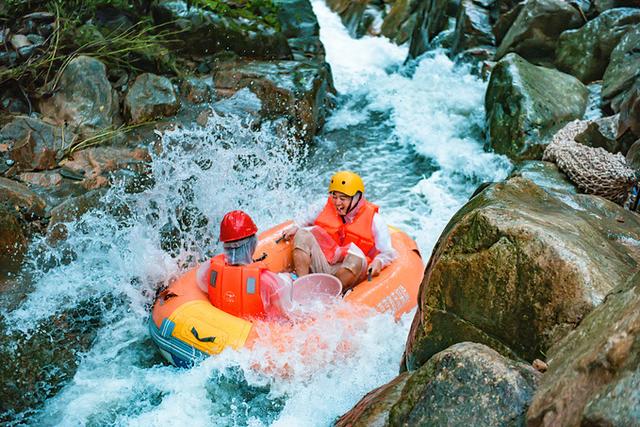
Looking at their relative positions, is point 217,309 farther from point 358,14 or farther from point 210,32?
point 358,14

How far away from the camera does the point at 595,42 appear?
8.81m

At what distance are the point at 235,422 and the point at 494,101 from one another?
5.70 meters

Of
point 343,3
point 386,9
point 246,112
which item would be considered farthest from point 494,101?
point 343,3

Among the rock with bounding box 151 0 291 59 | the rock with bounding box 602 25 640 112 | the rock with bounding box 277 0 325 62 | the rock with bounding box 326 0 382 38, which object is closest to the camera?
the rock with bounding box 602 25 640 112

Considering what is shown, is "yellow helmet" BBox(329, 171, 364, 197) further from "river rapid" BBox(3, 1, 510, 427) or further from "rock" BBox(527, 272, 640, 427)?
"rock" BBox(527, 272, 640, 427)

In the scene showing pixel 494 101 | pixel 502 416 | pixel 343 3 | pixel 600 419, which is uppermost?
pixel 600 419

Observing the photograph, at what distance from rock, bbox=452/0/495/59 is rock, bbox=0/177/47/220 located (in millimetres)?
7286

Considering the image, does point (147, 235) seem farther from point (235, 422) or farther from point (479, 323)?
point (479, 323)

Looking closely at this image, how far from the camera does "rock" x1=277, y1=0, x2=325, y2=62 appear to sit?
995cm

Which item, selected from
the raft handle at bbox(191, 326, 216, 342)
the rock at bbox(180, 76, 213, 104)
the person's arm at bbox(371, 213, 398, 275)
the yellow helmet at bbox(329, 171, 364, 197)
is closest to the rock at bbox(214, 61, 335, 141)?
the rock at bbox(180, 76, 213, 104)

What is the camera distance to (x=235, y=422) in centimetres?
423

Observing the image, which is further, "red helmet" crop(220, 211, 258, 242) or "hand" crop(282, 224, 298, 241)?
"hand" crop(282, 224, 298, 241)

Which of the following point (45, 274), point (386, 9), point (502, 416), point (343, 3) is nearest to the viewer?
point (502, 416)

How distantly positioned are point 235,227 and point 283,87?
4.51 meters
